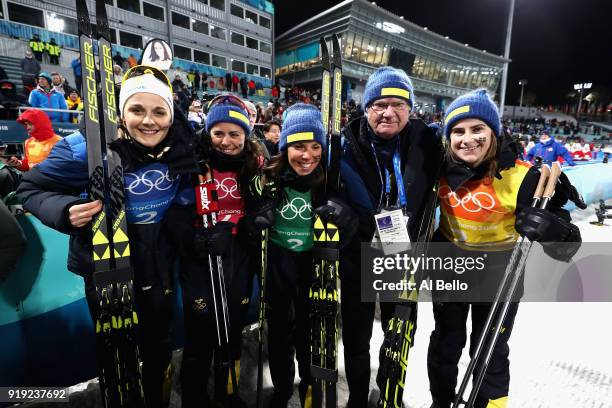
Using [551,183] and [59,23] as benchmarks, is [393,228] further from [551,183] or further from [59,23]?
[59,23]

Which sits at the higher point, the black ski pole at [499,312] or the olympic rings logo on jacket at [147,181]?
the olympic rings logo on jacket at [147,181]

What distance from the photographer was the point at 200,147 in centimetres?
219

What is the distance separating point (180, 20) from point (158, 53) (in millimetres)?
28746

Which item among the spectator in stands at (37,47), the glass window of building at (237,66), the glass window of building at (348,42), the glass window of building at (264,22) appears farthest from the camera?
the glass window of building at (348,42)

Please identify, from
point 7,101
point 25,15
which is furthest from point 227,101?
point 25,15

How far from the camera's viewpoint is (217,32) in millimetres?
29141

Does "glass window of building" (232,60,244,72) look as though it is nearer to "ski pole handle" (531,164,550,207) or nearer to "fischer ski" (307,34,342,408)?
"fischer ski" (307,34,342,408)

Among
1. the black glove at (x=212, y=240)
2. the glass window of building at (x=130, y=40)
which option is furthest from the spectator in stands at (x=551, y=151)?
the glass window of building at (x=130, y=40)

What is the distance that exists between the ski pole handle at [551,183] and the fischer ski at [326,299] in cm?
122

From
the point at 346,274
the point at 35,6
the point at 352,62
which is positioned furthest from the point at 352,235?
the point at 352,62

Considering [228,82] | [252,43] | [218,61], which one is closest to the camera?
[228,82]

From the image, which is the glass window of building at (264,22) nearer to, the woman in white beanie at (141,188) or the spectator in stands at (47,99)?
the spectator in stands at (47,99)

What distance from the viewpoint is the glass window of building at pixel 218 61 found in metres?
29.4

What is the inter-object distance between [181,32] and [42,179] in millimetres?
29463
